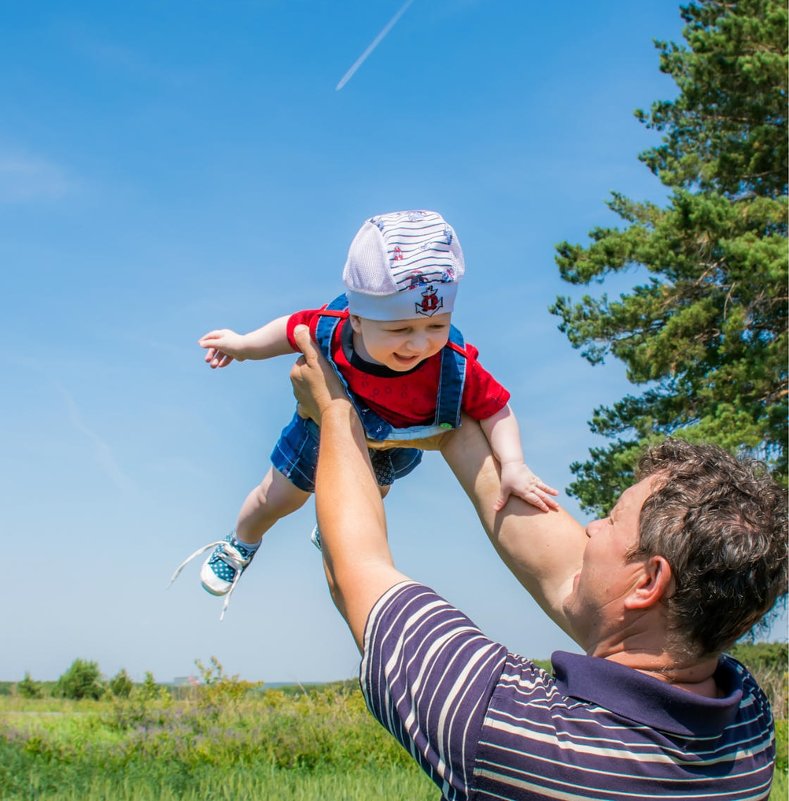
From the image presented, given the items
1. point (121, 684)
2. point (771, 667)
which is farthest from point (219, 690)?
point (771, 667)

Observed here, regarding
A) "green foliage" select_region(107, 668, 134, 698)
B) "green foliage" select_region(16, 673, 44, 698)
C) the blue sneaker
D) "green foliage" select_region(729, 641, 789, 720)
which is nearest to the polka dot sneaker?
the blue sneaker

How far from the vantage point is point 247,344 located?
325 centimetres

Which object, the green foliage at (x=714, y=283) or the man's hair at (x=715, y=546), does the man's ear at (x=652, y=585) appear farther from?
the green foliage at (x=714, y=283)

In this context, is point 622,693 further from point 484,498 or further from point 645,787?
point 484,498

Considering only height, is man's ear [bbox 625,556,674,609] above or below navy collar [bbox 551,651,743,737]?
above

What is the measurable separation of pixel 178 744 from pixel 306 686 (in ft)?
9.25

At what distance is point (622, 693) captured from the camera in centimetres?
192

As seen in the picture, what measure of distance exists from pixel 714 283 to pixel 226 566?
524 inches

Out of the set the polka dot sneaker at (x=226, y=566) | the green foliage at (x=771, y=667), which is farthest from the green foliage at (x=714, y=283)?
the polka dot sneaker at (x=226, y=566)

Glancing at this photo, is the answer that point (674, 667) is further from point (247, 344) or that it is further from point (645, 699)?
point (247, 344)

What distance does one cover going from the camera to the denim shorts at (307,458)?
3.38 metres

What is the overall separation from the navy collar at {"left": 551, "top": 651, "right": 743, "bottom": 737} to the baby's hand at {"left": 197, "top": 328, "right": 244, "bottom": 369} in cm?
173

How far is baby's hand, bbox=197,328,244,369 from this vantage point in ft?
10.8

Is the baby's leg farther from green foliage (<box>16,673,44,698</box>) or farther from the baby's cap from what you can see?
green foliage (<box>16,673,44,698</box>)
